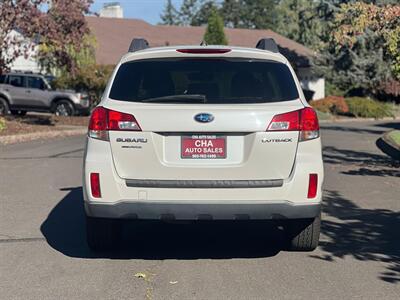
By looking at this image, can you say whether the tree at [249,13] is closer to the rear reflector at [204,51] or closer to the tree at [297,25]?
the tree at [297,25]

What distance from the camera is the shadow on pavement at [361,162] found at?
1345 cm

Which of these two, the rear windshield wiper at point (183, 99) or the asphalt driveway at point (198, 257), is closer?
the asphalt driveway at point (198, 257)

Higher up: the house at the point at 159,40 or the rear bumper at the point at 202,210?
the rear bumper at the point at 202,210

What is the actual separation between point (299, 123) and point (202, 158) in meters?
0.86

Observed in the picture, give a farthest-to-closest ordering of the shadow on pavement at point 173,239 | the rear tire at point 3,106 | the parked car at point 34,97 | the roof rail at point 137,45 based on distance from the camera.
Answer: the rear tire at point 3,106 → the parked car at point 34,97 → the roof rail at point 137,45 → the shadow on pavement at point 173,239

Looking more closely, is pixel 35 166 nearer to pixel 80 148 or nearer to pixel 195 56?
pixel 80 148

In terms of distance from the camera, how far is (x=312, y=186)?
20.3 feet

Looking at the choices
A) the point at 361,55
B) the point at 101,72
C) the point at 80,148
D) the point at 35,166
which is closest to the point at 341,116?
the point at 361,55

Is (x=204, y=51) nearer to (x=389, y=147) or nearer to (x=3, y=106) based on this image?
(x=389, y=147)

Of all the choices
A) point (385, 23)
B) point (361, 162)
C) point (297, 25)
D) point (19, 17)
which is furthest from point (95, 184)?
point (297, 25)

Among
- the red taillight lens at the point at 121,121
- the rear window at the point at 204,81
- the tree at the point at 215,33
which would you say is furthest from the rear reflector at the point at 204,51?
the tree at the point at 215,33

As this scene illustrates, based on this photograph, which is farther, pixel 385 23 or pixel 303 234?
pixel 385 23

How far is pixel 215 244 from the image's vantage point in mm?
7461

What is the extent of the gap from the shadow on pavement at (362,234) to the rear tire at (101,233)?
1903mm
